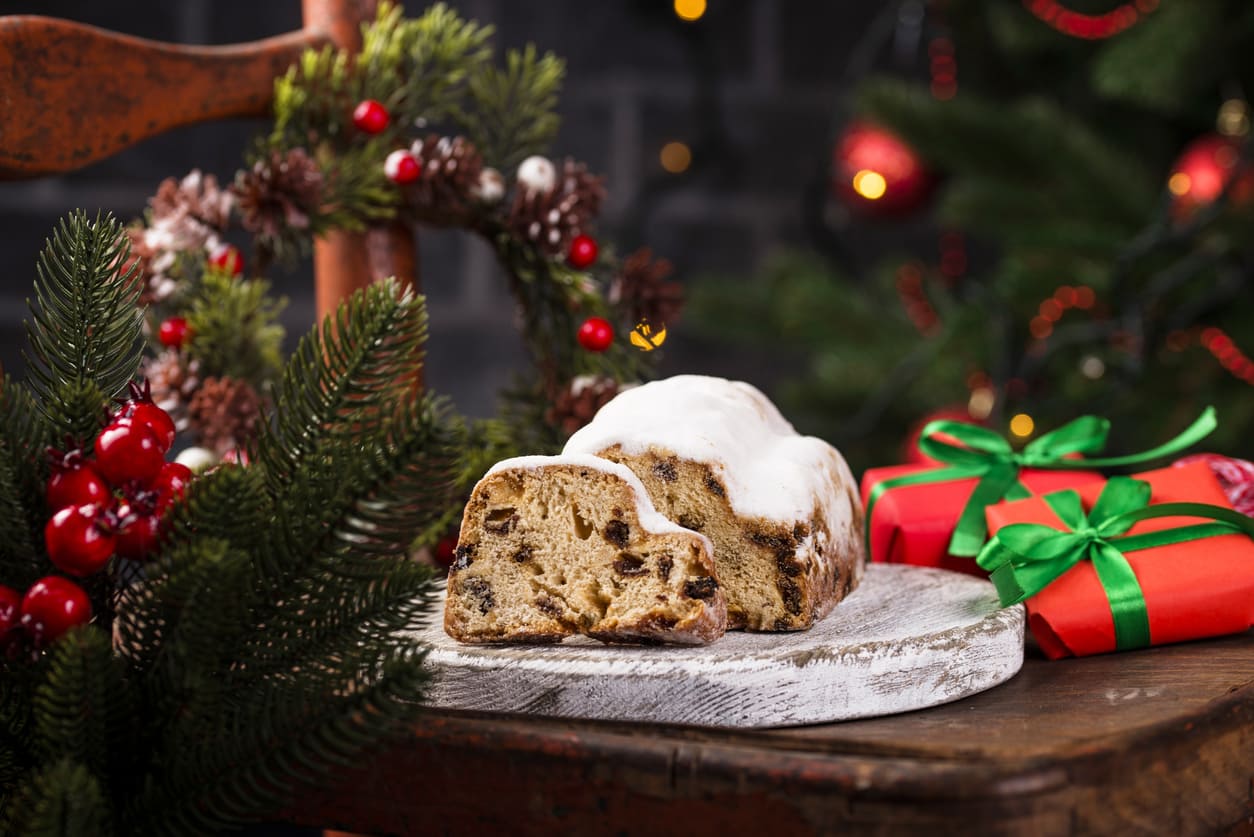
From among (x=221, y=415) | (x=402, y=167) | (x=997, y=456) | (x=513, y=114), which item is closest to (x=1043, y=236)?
(x=997, y=456)

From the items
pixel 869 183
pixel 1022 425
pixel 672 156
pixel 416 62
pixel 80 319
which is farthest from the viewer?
pixel 672 156

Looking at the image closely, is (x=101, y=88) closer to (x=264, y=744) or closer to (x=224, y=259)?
(x=224, y=259)

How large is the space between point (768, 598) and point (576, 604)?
0.10 metres

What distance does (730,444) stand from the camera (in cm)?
68

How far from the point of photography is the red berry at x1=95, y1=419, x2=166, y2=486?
0.50m

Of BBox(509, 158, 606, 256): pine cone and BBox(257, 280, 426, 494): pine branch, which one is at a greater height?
BBox(509, 158, 606, 256): pine cone

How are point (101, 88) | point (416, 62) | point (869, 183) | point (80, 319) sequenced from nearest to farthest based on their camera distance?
point (80, 319), point (101, 88), point (416, 62), point (869, 183)

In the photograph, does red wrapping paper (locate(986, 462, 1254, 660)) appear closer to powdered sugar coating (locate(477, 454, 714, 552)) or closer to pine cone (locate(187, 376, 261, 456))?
powdered sugar coating (locate(477, 454, 714, 552))

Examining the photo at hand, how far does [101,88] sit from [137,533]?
0.39m

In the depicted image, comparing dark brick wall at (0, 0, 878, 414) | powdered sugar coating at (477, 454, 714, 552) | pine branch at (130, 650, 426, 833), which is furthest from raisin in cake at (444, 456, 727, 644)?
dark brick wall at (0, 0, 878, 414)

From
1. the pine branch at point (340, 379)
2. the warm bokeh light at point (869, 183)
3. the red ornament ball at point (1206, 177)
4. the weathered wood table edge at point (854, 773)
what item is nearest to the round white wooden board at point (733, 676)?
the weathered wood table edge at point (854, 773)

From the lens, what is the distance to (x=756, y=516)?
0.66 m

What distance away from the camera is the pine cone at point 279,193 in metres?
0.79

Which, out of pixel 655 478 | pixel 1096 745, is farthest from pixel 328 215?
pixel 1096 745
